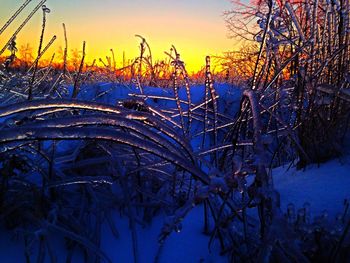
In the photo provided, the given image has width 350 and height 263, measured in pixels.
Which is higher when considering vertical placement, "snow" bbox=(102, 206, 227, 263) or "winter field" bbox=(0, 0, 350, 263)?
"winter field" bbox=(0, 0, 350, 263)

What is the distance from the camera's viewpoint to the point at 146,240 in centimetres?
109

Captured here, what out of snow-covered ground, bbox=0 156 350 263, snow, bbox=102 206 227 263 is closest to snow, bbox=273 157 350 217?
snow-covered ground, bbox=0 156 350 263

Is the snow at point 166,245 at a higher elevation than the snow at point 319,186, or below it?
below

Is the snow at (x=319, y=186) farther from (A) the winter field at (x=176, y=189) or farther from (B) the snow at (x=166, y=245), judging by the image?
(B) the snow at (x=166, y=245)

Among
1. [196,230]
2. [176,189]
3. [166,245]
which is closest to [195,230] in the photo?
[196,230]

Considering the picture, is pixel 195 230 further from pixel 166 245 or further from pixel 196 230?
pixel 166 245

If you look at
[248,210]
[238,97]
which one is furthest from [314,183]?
[238,97]

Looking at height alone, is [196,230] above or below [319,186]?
below

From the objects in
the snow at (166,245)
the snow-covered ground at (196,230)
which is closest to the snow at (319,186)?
the snow-covered ground at (196,230)

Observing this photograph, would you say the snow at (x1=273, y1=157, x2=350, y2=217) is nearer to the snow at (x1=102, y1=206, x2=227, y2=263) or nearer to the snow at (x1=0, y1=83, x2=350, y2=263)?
the snow at (x1=0, y1=83, x2=350, y2=263)

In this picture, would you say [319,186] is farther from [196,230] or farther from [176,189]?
[176,189]

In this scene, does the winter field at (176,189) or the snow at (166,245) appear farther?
the snow at (166,245)

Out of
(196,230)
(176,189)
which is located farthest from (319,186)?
(176,189)

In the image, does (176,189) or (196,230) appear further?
(176,189)
